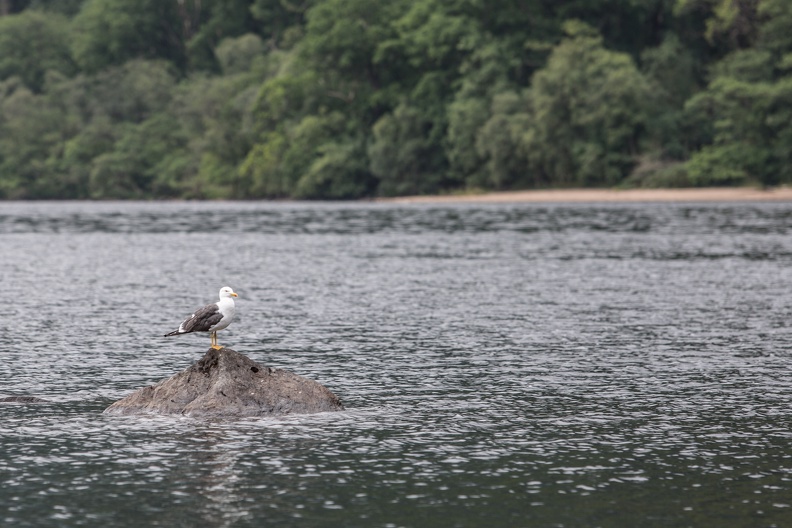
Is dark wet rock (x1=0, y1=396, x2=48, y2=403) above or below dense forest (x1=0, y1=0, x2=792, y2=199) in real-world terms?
below

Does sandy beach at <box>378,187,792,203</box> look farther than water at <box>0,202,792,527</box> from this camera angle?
Yes

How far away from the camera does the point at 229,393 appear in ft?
71.6

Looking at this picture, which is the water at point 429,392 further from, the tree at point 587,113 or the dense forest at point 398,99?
the dense forest at point 398,99

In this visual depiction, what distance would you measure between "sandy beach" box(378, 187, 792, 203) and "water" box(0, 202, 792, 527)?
57.3 metres

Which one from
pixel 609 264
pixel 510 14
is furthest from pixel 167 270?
pixel 510 14

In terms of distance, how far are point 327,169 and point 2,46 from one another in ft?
260

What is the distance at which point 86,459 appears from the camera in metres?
18.7

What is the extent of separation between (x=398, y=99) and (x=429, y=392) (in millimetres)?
117269

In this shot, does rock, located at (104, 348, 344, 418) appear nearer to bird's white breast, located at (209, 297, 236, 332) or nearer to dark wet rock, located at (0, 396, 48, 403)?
bird's white breast, located at (209, 297, 236, 332)

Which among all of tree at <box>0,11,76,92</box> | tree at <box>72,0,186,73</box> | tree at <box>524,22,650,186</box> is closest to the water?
tree at <box>524,22,650,186</box>

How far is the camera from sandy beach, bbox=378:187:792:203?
113 m

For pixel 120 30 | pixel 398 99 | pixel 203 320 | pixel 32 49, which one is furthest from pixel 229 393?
pixel 32 49

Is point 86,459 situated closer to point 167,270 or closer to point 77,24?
point 167,270

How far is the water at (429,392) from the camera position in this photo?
53.8 feet
